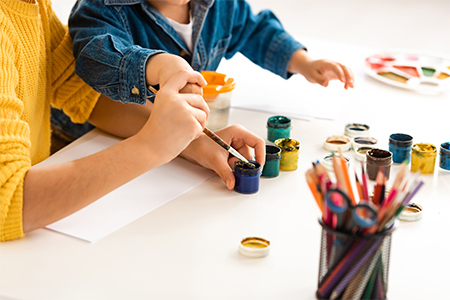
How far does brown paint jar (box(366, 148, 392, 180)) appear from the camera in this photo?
0.85 meters

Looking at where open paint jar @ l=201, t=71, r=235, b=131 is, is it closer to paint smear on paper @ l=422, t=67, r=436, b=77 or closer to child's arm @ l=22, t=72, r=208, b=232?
child's arm @ l=22, t=72, r=208, b=232

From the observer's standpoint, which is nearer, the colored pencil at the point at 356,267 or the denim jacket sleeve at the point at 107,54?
the colored pencil at the point at 356,267

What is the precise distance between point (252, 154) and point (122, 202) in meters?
0.24

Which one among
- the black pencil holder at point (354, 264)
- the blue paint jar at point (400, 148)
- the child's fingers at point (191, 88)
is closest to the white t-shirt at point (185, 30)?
the child's fingers at point (191, 88)

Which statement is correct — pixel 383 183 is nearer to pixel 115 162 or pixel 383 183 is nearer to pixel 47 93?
pixel 115 162

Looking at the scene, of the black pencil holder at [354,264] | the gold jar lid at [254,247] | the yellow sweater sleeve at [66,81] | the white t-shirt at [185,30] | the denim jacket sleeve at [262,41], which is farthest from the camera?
the denim jacket sleeve at [262,41]

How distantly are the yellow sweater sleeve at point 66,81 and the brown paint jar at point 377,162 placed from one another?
0.51 m

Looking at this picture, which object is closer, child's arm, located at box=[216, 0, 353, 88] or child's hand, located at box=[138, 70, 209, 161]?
child's hand, located at box=[138, 70, 209, 161]

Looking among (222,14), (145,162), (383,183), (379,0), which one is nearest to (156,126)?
(145,162)

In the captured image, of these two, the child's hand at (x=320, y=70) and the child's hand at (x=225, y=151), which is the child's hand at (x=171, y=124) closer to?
the child's hand at (x=225, y=151)

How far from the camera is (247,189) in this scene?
83 cm

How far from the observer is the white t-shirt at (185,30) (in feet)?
3.69

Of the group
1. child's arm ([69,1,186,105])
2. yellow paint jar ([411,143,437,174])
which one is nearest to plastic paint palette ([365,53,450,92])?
yellow paint jar ([411,143,437,174])

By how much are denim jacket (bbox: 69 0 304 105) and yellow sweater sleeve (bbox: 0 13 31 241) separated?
0.17 metres
